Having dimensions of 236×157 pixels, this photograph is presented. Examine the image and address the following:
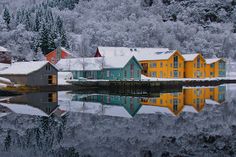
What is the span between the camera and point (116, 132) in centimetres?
1723

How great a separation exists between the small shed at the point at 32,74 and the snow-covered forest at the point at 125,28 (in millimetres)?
31253

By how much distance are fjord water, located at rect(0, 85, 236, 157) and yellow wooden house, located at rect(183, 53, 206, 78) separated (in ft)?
128

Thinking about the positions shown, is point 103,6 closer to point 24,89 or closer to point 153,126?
point 24,89

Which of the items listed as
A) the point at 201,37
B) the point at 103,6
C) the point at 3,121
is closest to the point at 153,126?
the point at 3,121

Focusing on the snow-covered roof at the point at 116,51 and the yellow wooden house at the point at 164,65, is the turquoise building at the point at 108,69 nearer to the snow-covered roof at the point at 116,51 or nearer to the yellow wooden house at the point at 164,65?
the yellow wooden house at the point at 164,65

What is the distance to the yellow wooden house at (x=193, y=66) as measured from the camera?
210 feet

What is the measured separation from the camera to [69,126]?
18.4m

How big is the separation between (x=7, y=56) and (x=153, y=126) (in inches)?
1779

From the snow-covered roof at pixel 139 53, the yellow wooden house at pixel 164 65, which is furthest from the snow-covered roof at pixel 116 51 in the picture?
the yellow wooden house at pixel 164 65

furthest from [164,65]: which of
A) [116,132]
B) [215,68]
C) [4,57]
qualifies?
[116,132]

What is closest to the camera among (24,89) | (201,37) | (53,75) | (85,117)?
(85,117)

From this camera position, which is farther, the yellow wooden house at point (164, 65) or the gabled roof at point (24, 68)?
the yellow wooden house at point (164, 65)

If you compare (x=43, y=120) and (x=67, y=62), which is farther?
(x=67, y=62)

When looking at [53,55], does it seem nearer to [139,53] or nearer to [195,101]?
[139,53]
